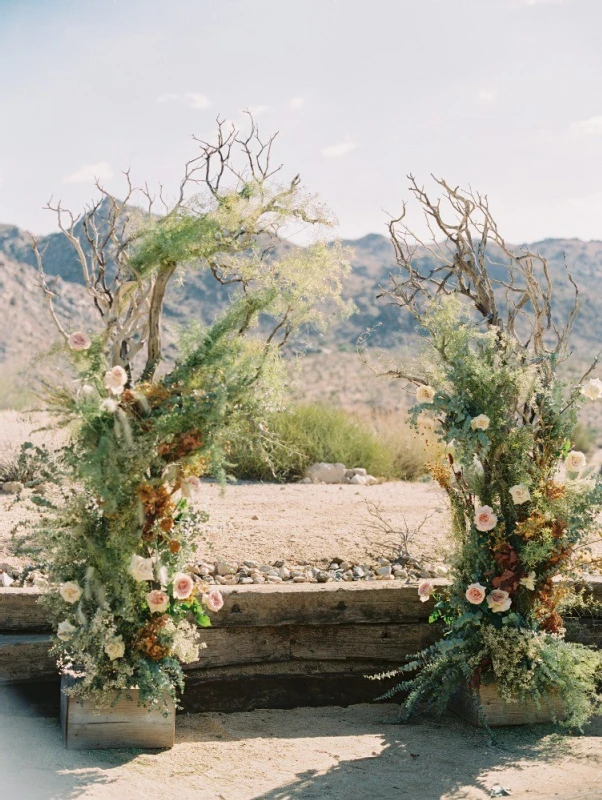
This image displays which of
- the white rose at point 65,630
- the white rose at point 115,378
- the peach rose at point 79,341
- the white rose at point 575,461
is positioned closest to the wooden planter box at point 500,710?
the white rose at point 575,461

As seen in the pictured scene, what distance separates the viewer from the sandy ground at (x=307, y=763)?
3.20 meters

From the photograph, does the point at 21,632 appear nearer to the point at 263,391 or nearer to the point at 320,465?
the point at 263,391

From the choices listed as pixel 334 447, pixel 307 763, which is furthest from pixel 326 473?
pixel 307 763

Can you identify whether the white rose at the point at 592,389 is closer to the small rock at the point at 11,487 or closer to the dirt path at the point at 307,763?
the dirt path at the point at 307,763

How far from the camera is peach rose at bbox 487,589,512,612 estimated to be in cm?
383

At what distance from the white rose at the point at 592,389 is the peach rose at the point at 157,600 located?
6.48 feet

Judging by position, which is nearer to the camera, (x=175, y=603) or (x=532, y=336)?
(x=175, y=603)

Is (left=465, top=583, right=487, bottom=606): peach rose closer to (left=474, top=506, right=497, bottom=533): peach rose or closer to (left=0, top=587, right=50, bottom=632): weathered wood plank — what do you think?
(left=474, top=506, right=497, bottom=533): peach rose

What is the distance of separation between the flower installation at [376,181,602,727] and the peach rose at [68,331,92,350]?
1425 millimetres

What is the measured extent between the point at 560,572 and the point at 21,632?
2.39 meters

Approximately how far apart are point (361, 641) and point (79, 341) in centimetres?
201

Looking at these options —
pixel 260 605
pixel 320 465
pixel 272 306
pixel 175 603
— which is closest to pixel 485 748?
pixel 260 605

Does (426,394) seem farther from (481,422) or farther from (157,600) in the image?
(157,600)

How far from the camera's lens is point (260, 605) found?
410 centimetres
